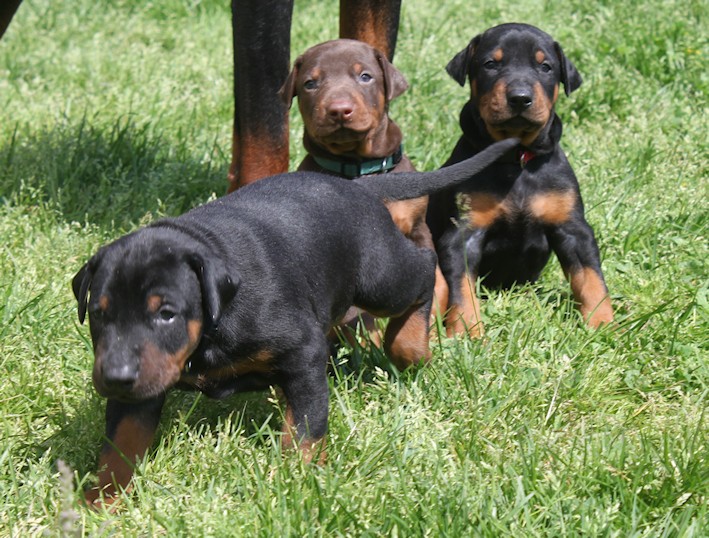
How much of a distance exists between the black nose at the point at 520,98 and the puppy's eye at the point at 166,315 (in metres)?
2.02

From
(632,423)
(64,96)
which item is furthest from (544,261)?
(64,96)

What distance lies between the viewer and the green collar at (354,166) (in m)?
4.59

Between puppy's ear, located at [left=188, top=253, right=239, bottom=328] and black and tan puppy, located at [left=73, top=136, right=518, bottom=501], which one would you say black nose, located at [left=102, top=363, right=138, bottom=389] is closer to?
black and tan puppy, located at [left=73, top=136, right=518, bottom=501]

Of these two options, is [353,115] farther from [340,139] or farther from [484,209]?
[484,209]

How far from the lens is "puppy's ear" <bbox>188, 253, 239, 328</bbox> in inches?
116

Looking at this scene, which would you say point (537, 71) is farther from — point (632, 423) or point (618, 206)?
point (632, 423)

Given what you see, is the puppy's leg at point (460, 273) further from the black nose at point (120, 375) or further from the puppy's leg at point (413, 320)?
the black nose at point (120, 375)

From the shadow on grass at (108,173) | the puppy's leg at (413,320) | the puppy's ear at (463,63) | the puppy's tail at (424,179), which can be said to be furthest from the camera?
the shadow on grass at (108,173)

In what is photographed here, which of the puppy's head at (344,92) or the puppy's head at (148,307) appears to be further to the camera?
the puppy's head at (344,92)

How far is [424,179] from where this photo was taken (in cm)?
397

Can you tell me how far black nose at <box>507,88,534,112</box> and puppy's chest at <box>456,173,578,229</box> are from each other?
1.09 feet

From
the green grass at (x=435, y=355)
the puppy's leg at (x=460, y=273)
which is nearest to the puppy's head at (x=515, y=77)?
the puppy's leg at (x=460, y=273)

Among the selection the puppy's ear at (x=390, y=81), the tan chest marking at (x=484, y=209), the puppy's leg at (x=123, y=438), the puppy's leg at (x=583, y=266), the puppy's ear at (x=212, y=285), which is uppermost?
the puppy's ear at (x=390, y=81)

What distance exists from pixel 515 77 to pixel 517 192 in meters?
0.48
